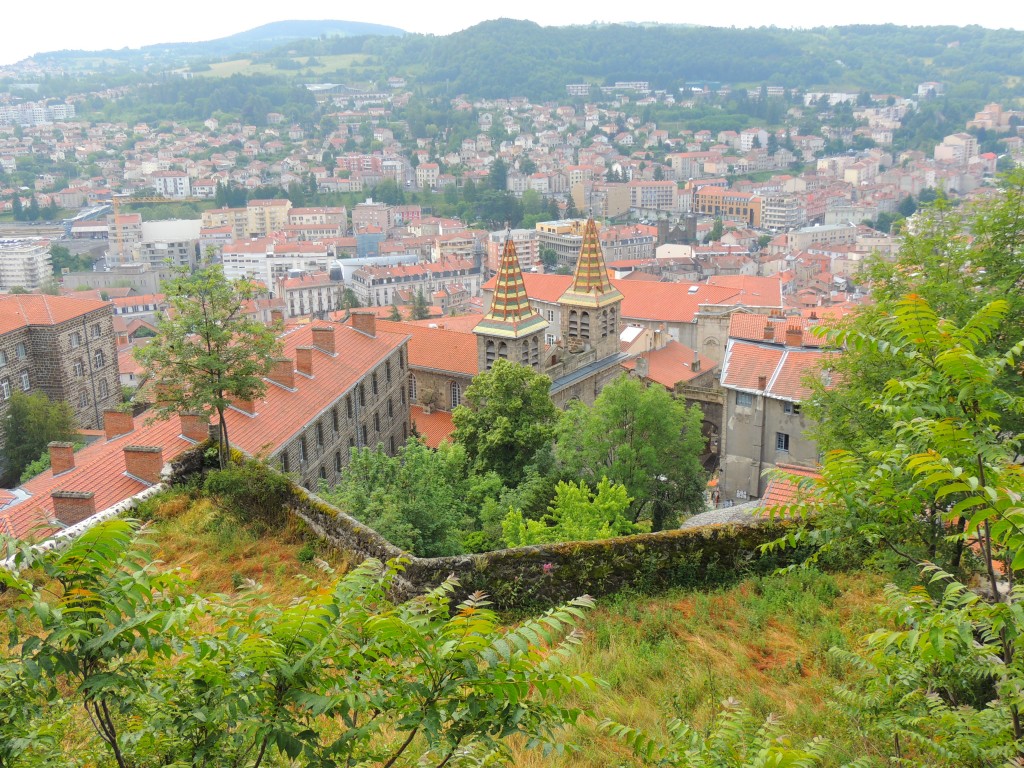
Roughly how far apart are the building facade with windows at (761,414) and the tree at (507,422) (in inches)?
342

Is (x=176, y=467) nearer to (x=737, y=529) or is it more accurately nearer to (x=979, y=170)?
(x=737, y=529)

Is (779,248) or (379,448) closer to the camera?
(379,448)

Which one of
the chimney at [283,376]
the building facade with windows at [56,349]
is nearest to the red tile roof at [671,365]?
the chimney at [283,376]

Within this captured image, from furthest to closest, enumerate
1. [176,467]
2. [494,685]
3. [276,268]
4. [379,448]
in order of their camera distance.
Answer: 1. [276,268]
2. [379,448]
3. [176,467]
4. [494,685]

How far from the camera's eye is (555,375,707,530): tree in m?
26.9

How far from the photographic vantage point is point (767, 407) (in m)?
33.2

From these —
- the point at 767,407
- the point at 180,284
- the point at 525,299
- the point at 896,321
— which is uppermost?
the point at 896,321

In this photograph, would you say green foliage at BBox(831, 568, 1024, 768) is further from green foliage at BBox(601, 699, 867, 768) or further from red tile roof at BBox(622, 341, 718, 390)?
red tile roof at BBox(622, 341, 718, 390)

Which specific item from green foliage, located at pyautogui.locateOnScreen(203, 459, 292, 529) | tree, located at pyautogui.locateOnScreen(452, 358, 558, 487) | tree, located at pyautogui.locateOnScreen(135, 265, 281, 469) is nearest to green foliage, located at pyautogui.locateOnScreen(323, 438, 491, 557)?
green foliage, located at pyautogui.locateOnScreen(203, 459, 292, 529)

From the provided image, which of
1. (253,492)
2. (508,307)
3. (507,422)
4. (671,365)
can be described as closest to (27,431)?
(508,307)

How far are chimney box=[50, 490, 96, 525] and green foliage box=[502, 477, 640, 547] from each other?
8.28 meters

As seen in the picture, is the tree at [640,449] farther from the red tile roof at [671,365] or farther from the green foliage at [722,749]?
the green foliage at [722,749]

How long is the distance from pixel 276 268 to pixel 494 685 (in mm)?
147109

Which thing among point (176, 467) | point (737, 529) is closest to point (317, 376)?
point (176, 467)
